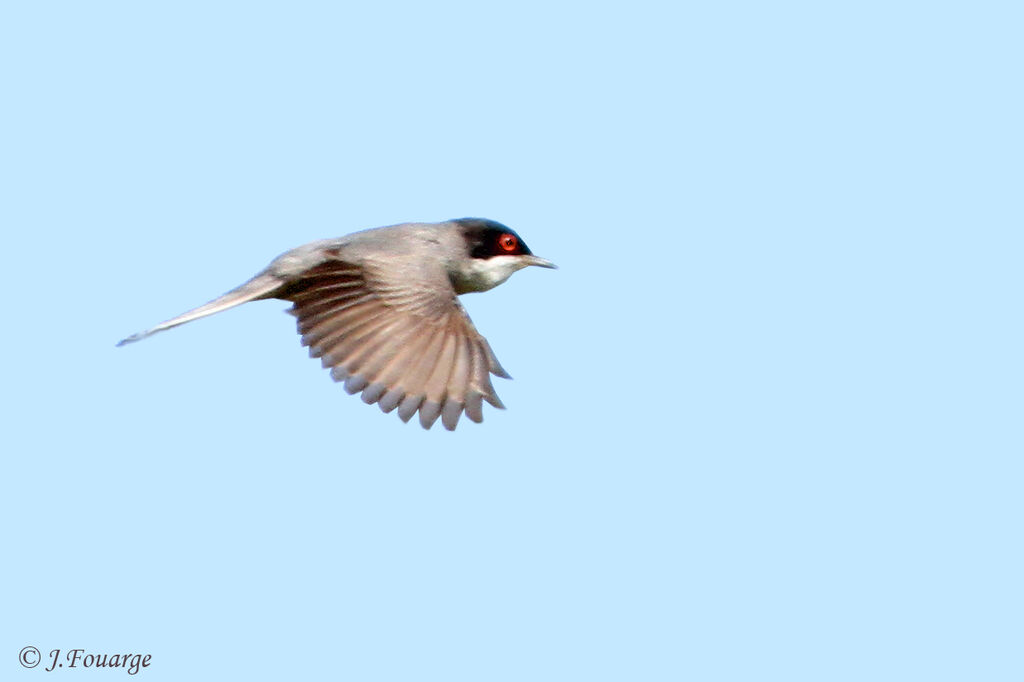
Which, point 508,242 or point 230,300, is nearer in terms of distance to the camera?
point 230,300

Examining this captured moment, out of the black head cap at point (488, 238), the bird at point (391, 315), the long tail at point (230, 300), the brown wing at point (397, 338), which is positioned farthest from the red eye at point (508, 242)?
the long tail at point (230, 300)

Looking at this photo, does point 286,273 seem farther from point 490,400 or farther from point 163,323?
point 490,400

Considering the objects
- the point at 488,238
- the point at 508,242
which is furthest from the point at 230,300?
the point at 508,242

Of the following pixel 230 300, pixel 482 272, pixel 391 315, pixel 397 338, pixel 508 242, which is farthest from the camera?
pixel 508 242

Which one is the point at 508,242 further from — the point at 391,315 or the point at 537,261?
the point at 391,315

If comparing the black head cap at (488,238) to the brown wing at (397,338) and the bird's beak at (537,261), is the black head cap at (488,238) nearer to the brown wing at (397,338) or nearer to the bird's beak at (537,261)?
the bird's beak at (537,261)

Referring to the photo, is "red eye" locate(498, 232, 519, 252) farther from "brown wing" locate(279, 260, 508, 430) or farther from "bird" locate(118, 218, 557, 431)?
"brown wing" locate(279, 260, 508, 430)
